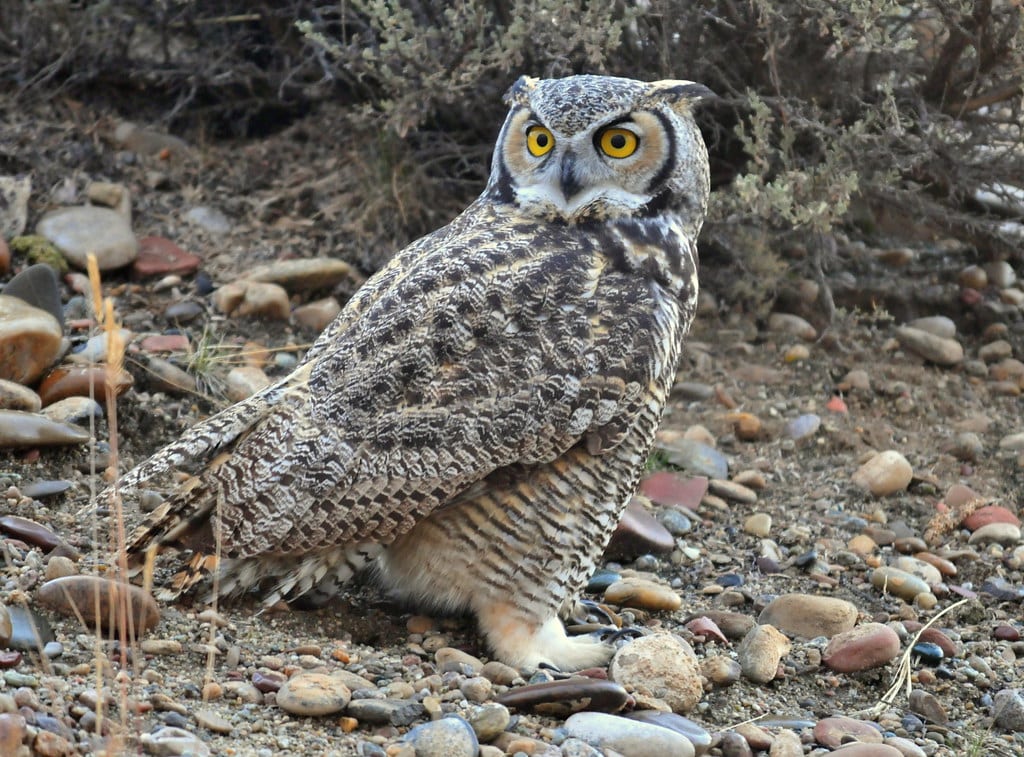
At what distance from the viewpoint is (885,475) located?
478 cm

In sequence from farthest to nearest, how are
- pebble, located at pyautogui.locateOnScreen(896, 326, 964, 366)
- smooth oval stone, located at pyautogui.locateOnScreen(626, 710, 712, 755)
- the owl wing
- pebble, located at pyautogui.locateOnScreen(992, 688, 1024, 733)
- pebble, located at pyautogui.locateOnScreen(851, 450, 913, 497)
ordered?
1. pebble, located at pyautogui.locateOnScreen(896, 326, 964, 366)
2. pebble, located at pyautogui.locateOnScreen(851, 450, 913, 497)
3. pebble, located at pyautogui.locateOnScreen(992, 688, 1024, 733)
4. the owl wing
5. smooth oval stone, located at pyautogui.locateOnScreen(626, 710, 712, 755)

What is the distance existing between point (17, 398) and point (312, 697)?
1.82 m

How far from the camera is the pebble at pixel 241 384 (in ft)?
15.3

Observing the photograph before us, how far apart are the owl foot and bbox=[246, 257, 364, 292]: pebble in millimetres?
2277

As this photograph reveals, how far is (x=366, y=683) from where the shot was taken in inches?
117

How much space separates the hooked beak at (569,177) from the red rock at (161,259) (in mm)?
2402

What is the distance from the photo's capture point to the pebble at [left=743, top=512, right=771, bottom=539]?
445cm

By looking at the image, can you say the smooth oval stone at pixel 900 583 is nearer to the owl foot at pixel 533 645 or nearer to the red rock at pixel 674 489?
the red rock at pixel 674 489

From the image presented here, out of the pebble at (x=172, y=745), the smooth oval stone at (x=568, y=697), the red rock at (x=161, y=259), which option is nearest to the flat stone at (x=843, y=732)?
the smooth oval stone at (x=568, y=697)

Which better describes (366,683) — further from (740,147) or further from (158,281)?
(740,147)

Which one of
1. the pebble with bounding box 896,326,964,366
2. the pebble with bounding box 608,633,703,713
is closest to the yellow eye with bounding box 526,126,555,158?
the pebble with bounding box 608,633,703,713

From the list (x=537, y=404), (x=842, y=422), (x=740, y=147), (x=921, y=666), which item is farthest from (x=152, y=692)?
(x=740, y=147)

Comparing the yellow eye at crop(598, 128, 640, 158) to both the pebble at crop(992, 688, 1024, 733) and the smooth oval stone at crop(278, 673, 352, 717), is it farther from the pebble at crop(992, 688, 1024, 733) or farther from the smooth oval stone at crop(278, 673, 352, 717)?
the pebble at crop(992, 688, 1024, 733)

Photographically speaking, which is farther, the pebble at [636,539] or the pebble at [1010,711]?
the pebble at [636,539]
